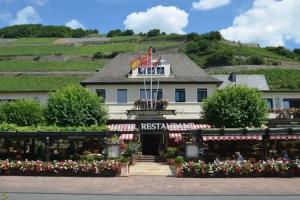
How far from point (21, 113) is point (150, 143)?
1255cm

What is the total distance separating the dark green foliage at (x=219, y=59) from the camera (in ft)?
350

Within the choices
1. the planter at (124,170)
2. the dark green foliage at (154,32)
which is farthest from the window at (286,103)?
the dark green foliage at (154,32)

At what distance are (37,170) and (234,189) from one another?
1279 cm

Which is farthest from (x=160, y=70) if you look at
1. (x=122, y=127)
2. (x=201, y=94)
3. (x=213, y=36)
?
(x=213, y=36)

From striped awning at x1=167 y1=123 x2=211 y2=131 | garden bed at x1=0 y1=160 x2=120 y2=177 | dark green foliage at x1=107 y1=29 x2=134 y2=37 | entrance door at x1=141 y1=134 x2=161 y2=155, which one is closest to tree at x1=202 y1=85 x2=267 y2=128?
striped awning at x1=167 y1=123 x2=211 y2=131

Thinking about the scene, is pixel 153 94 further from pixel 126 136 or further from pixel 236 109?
pixel 236 109

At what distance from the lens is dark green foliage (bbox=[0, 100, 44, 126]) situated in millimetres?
44469

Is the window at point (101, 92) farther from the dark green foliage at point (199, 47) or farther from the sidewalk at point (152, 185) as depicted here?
the dark green foliage at point (199, 47)

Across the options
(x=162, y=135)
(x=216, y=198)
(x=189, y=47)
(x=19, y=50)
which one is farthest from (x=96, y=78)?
(x=189, y=47)

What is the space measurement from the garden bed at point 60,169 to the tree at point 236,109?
15188mm

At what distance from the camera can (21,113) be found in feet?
146

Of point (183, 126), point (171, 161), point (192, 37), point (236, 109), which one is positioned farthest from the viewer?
point (192, 37)

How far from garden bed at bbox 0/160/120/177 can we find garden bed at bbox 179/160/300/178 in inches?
182

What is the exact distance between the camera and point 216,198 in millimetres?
21359
